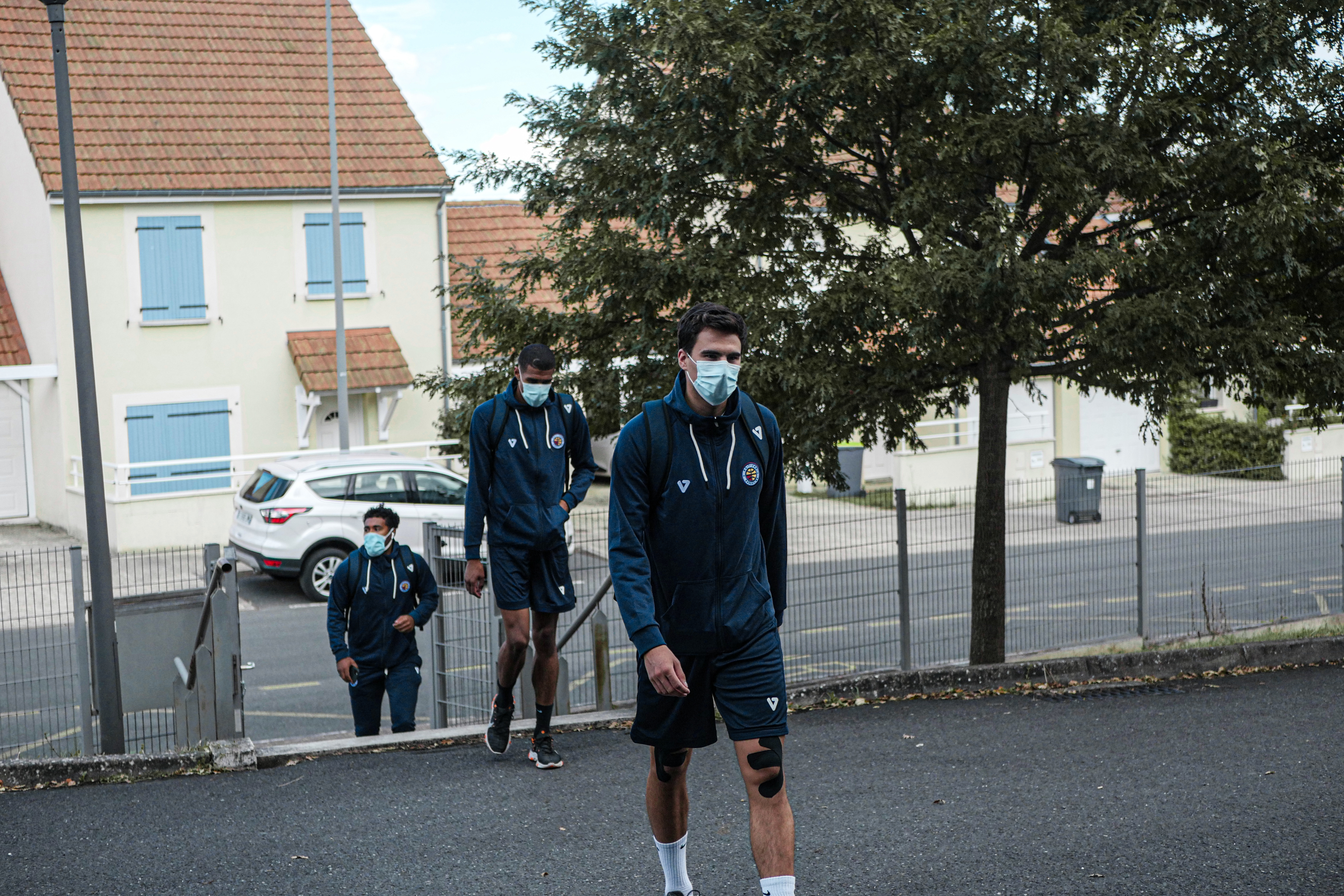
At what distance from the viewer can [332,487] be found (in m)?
17.3

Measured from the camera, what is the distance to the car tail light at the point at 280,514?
16.9 metres

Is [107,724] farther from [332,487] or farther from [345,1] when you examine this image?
[345,1]

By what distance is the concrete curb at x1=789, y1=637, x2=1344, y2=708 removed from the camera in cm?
834

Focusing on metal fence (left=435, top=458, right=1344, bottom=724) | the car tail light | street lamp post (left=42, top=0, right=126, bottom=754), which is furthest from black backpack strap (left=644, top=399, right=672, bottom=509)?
the car tail light

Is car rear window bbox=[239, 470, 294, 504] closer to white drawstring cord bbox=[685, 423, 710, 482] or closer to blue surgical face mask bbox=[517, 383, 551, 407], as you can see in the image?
blue surgical face mask bbox=[517, 383, 551, 407]

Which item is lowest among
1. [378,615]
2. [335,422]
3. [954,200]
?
[378,615]

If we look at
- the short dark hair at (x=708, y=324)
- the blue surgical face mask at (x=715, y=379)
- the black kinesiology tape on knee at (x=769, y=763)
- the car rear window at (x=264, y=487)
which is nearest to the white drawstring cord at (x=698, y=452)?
the blue surgical face mask at (x=715, y=379)

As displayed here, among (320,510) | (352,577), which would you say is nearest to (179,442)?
(320,510)

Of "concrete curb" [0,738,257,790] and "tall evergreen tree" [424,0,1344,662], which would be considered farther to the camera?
"tall evergreen tree" [424,0,1344,662]

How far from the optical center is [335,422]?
24062 mm

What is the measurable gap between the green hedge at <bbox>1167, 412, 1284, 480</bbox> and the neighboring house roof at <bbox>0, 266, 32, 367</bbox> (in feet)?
73.3

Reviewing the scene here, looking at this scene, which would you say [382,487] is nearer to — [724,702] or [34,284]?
[34,284]

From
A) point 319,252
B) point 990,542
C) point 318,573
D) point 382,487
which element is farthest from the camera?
point 319,252

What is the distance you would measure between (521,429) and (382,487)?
11971mm
